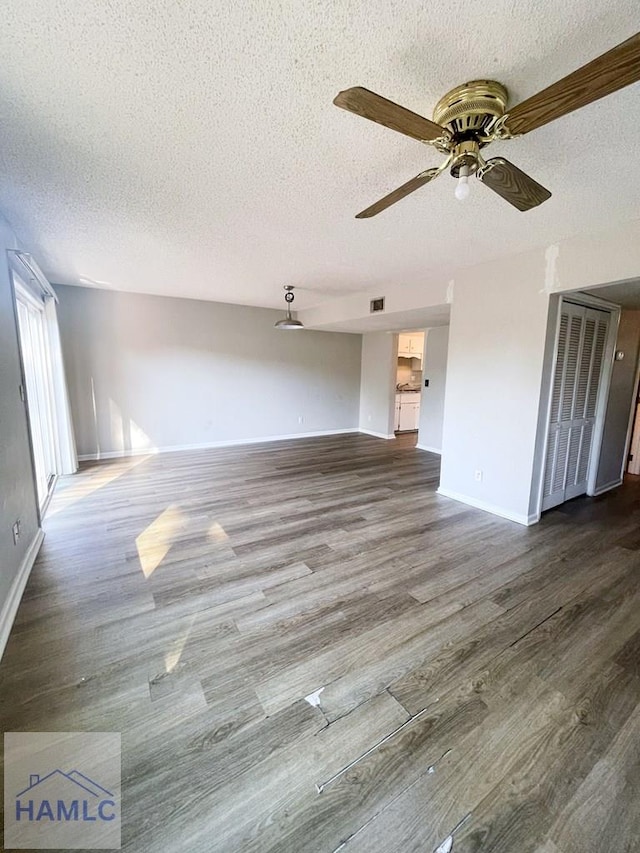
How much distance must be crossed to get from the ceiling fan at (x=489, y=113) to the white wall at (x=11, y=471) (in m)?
2.56

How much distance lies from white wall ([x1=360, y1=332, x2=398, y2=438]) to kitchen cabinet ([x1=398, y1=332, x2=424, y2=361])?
103 centimetres

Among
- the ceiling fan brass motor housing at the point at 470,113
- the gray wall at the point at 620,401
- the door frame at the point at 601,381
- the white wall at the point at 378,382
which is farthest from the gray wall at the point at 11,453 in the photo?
the white wall at the point at 378,382

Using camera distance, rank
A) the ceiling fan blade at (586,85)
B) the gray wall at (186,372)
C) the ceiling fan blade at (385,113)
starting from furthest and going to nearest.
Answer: the gray wall at (186,372) → the ceiling fan blade at (385,113) → the ceiling fan blade at (586,85)

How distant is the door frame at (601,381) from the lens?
3158 mm

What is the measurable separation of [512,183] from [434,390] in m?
4.83

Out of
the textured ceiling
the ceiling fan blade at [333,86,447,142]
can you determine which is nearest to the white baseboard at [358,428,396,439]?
the textured ceiling

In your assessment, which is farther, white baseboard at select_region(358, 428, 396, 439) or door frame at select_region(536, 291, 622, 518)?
white baseboard at select_region(358, 428, 396, 439)

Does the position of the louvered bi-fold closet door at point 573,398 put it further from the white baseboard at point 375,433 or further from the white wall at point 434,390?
the white baseboard at point 375,433

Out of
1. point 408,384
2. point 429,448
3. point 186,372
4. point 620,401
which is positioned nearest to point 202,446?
point 186,372

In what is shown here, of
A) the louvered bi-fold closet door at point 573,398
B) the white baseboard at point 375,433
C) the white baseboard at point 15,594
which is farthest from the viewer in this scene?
the white baseboard at point 375,433

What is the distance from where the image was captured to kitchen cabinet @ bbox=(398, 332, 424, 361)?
8000 millimetres

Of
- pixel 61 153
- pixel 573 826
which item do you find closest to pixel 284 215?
pixel 61 153

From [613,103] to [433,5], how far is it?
2.79ft

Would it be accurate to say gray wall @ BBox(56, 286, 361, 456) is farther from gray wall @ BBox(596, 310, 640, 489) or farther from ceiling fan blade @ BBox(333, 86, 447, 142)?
ceiling fan blade @ BBox(333, 86, 447, 142)
